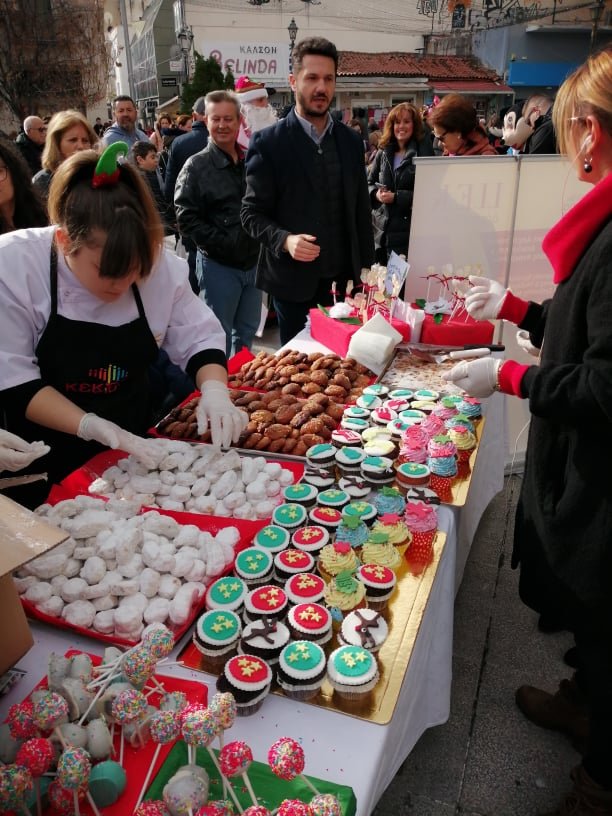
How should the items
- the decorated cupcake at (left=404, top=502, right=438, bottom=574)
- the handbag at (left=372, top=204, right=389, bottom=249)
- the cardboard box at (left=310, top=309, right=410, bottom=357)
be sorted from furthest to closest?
the handbag at (left=372, top=204, right=389, bottom=249), the cardboard box at (left=310, top=309, right=410, bottom=357), the decorated cupcake at (left=404, top=502, right=438, bottom=574)

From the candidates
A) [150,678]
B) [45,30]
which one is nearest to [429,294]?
[150,678]

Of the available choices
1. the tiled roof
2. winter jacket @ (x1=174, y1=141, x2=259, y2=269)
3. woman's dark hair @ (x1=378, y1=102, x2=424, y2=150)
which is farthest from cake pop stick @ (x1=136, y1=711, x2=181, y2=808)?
the tiled roof

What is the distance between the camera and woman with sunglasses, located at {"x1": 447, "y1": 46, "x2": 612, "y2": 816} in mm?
1331

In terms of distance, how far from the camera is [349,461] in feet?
6.31

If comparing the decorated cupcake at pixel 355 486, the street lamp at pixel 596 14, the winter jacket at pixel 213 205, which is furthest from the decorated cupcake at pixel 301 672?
the street lamp at pixel 596 14

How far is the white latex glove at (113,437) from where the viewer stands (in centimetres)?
178

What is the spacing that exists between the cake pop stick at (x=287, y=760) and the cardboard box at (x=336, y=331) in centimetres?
219

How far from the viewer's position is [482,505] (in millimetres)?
2871

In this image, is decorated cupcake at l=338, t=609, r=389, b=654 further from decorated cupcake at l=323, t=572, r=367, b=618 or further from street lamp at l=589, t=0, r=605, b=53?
street lamp at l=589, t=0, r=605, b=53

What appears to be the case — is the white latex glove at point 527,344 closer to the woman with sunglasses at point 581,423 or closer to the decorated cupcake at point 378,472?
the woman with sunglasses at point 581,423

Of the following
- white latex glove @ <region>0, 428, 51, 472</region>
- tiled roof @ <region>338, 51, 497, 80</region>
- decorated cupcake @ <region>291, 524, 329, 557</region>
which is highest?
tiled roof @ <region>338, 51, 497, 80</region>

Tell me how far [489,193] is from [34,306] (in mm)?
2675

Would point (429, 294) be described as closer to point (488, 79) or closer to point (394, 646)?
point (394, 646)

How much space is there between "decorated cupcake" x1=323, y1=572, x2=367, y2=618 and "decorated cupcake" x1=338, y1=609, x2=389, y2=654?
35mm
